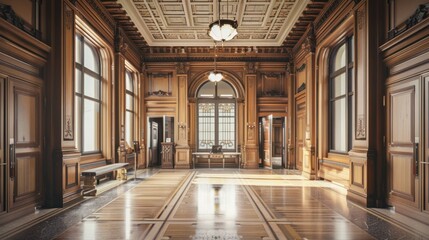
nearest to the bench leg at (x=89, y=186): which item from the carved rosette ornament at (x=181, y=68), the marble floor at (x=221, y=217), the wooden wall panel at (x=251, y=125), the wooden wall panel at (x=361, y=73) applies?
the marble floor at (x=221, y=217)

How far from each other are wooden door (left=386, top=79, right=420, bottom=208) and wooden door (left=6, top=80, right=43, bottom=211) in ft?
18.7

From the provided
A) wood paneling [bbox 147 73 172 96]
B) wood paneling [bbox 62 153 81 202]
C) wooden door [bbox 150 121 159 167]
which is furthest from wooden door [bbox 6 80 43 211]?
wooden door [bbox 150 121 159 167]

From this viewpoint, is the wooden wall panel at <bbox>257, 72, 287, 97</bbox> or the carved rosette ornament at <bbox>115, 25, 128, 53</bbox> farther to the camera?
the wooden wall panel at <bbox>257, 72, 287, 97</bbox>

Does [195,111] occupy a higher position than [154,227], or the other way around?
[195,111]

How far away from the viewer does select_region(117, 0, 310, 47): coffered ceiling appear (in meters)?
8.80

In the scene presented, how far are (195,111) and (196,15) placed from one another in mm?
4614

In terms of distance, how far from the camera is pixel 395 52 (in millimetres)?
5539

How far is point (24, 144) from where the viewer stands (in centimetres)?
527

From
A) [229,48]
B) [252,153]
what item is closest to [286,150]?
[252,153]

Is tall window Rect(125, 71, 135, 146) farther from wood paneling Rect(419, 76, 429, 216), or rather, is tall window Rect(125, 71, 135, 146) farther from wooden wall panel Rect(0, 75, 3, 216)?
wood paneling Rect(419, 76, 429, 216)

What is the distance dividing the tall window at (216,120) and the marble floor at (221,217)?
18.5 feet

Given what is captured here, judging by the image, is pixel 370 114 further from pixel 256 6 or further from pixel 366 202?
pixel 256 6

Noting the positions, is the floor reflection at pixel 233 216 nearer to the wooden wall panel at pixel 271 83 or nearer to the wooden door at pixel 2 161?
the wooden door at pixel 2 161

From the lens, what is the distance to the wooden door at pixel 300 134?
11461 millimetres
